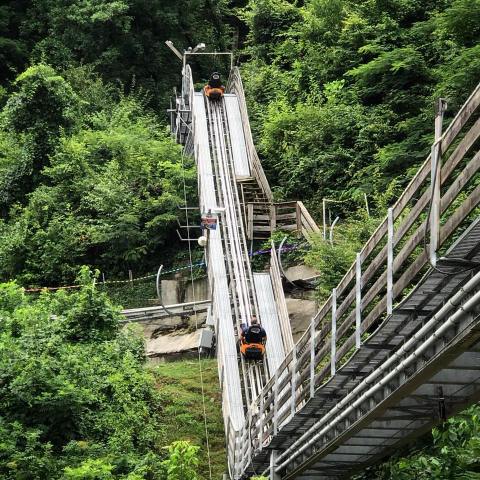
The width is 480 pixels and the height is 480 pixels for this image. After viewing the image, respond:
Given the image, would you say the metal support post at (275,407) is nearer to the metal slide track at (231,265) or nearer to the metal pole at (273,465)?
the metal pole at (273,465)

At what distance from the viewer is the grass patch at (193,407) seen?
59.2 feet

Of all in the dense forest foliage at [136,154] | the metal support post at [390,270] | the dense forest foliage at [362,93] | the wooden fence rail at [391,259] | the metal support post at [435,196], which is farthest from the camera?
the dense forest foliage at [362,93]

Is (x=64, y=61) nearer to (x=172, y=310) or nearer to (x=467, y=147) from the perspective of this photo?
(x=172, y=310)

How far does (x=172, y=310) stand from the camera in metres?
23.4

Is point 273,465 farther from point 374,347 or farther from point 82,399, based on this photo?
point 374,347

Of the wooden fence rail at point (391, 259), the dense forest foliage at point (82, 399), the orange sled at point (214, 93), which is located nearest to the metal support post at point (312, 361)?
the wooden fence rail at point (391, 259)

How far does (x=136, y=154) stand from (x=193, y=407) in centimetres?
1132

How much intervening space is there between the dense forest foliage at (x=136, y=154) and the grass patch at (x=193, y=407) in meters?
0.44

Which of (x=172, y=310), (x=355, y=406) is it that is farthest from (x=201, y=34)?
(x=355, y=406)

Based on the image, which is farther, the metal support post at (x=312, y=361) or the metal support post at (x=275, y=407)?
the metal support post at (x=275, y=407)

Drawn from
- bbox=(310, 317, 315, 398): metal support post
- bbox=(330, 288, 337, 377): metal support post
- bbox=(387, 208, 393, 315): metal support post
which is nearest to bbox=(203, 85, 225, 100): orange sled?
bbox=(310, 317, 315, 398): metal support post

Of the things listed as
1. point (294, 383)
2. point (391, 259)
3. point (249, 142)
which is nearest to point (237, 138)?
point (249, 142)

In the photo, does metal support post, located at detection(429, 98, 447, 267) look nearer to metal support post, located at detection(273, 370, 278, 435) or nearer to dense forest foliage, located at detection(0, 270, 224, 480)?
metal support post, located at detection(273, 370, 278, 435)

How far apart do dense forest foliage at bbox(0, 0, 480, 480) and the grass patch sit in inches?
17.3
